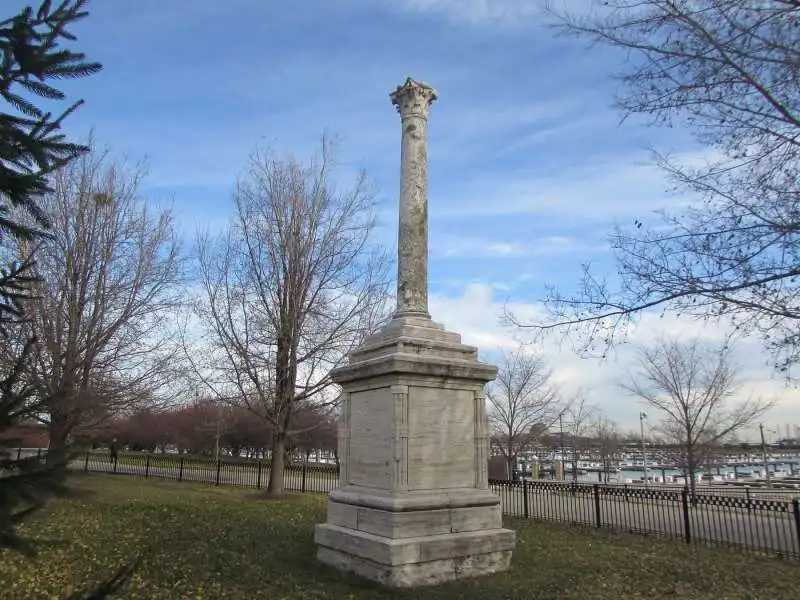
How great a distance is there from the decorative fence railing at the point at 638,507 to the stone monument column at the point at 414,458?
11.4 ft

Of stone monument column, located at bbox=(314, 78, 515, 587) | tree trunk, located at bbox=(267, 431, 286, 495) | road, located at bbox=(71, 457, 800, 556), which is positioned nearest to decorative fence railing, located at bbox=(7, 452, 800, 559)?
road, located at bbox=(71, 457, 800, 556)

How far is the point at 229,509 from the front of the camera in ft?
43.5

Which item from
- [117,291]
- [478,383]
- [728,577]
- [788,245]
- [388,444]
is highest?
[117,291]

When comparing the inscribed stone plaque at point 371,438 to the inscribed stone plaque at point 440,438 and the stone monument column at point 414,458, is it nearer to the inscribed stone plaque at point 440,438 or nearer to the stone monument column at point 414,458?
the stone monument column at point 414,458

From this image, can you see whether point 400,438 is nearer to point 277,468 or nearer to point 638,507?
point 277,468

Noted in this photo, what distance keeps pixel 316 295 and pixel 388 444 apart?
1025cm

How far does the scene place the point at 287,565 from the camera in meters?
8.17

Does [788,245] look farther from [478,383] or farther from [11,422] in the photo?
[11,422]

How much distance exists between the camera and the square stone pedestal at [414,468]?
751 centimetres

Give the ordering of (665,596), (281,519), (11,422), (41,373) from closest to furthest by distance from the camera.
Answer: (11,422) < (665,596) < (281,519) < (41,373)

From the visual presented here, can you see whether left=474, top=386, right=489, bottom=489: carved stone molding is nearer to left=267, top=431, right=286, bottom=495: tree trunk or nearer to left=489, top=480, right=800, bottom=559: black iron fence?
left=489, top=480, right=800, bottom=559: black iron fence

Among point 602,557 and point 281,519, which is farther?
point 281,519

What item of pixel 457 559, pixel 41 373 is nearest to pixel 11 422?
pixel 457 559

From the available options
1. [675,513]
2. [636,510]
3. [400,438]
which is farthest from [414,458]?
[636,510]
